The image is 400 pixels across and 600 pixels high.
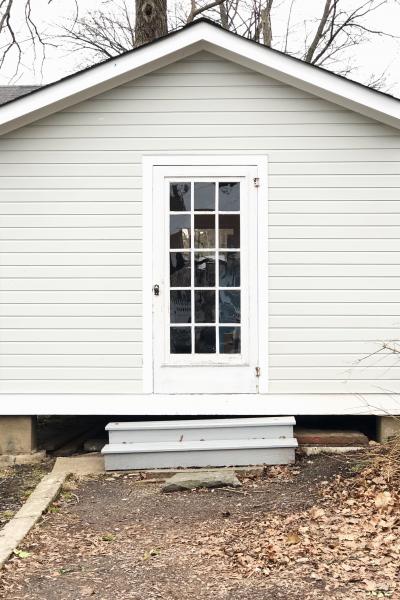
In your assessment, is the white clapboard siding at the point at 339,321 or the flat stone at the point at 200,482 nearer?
the flat stone at the point at 200,482

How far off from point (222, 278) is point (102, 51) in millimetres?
17255

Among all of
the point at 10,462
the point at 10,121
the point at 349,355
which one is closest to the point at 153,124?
the point at 10,121

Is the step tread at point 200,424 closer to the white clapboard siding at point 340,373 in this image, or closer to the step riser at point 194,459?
the step riser at point 194,459

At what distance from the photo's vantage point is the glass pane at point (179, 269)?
6.86 m

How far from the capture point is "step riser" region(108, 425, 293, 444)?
6469 mm

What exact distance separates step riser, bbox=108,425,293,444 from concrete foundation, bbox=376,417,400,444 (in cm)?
91

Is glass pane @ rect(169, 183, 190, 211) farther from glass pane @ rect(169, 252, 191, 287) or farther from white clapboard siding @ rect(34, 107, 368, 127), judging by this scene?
white clapboard siding @ rect(34, 107, 368, 127)

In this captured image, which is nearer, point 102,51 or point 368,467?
point 368,467

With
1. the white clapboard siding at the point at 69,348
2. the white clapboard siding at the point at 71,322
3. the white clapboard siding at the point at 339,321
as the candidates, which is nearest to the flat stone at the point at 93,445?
the white clapboard siding at the point at 69,348

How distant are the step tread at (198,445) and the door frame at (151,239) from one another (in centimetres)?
57

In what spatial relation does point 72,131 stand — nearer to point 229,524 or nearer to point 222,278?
point 222,278

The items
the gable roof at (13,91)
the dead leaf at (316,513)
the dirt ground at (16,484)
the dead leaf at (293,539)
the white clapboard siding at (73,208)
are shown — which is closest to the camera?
the dead leaf at (293,539)

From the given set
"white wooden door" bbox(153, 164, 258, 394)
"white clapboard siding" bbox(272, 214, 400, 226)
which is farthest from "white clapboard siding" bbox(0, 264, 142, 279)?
"white clapboard siding" bbox(272, 214, 400, 226)

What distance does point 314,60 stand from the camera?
2086cm
